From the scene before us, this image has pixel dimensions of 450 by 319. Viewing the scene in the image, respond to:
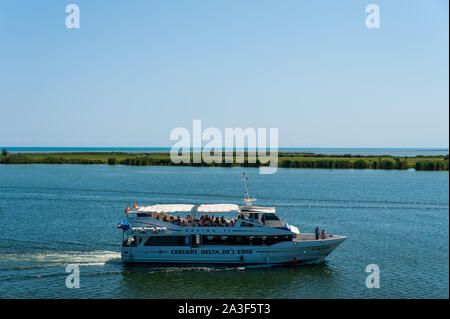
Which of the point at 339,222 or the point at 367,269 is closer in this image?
the point at 367,269

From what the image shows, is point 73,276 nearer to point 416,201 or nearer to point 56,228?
point 56,228

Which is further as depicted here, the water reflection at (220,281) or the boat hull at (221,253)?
the boat hull at (221,253)

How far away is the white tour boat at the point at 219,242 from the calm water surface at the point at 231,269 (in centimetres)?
90

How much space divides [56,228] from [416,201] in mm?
46433

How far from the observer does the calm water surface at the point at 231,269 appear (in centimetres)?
2806

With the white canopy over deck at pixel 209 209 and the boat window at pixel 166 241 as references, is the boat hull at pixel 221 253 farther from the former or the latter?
the white canopy over deck at pixel 209 209

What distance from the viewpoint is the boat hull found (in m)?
32.2

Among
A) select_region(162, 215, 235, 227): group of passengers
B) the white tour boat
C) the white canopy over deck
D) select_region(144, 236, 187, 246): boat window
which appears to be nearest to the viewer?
the white tour boat

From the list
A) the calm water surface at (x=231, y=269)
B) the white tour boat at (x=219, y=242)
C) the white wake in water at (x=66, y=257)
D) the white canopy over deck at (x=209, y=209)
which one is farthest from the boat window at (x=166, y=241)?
the white wake in water at (x=66, y=257)

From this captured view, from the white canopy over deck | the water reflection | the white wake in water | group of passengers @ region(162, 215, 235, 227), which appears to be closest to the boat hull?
the water reflection

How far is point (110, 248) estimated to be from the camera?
118ft

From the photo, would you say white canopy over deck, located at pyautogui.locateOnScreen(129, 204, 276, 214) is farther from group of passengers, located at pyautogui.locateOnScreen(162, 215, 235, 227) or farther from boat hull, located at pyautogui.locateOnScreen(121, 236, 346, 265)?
boat hull, located at pyautogui.locateOnScreen(121, 236, 346, 265)

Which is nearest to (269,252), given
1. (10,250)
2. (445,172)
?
(10,250)
